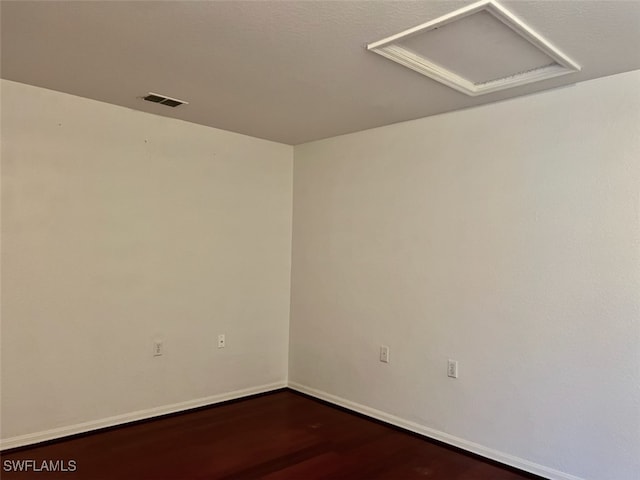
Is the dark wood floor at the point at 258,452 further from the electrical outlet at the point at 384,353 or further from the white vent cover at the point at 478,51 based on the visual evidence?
the white vent cover at the point at 478,51

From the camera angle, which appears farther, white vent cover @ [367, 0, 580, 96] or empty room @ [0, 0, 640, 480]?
empty room @ [0, 0, 640, 480]

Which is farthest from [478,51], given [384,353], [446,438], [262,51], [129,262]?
[129,262]

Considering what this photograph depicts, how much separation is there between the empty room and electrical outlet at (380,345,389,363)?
0.6 inches

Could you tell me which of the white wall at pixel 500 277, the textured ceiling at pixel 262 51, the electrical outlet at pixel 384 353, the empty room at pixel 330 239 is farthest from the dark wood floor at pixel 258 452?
the textured ceiling at pixel 262 51

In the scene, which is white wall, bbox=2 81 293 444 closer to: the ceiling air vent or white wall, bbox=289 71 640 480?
the ceiling air vent

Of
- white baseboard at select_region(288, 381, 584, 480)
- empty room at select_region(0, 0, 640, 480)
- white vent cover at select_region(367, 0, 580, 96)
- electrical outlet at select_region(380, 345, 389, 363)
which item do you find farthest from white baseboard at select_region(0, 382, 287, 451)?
white vent cover at select_region(367, 0, 580, 96)

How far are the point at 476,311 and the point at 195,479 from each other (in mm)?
1980

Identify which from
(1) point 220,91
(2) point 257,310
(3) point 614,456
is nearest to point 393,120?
(1) point 220,91

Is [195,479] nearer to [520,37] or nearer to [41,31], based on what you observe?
[41,31]

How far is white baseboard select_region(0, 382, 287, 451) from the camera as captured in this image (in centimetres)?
292

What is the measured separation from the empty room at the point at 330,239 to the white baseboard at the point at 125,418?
2cm

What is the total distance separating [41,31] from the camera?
218 cm

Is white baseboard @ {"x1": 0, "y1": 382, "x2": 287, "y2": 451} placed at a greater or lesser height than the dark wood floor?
greater
